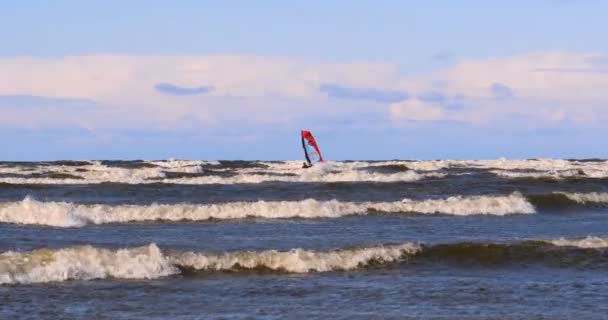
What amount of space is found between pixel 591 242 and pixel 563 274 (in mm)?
3410

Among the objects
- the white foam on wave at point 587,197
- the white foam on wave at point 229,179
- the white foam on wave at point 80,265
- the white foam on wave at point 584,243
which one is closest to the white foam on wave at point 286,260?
the white foam on wave at point 80,265

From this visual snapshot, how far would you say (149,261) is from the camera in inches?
674

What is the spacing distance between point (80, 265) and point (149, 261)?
1141mm

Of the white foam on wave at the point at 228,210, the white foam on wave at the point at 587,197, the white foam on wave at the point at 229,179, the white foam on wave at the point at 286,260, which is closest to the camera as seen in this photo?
the white foam on wave at the point at 286,260

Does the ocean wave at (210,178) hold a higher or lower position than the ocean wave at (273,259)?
higher

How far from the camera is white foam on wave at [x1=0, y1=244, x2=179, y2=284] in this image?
16.1 meters

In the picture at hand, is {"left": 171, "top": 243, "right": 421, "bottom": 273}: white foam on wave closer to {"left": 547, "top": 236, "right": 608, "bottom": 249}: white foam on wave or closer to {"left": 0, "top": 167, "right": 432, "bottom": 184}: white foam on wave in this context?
{"left": 547, "top": 236, "right": 608, "bottom": 249}: white foam on wave

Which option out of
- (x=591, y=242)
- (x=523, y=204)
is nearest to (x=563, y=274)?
(x=591, y=242)

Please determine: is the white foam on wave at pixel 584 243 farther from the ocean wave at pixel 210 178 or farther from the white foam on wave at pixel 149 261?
the ocean wave at pixel 210 178

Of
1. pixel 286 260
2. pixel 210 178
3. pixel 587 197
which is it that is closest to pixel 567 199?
pixel 587 197

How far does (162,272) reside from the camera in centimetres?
1691

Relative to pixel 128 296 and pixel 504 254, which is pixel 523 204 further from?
pixel 128 296

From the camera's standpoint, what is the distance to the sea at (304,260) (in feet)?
45.5

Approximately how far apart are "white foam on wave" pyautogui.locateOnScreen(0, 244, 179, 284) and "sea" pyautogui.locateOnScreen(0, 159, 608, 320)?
0.09ft
